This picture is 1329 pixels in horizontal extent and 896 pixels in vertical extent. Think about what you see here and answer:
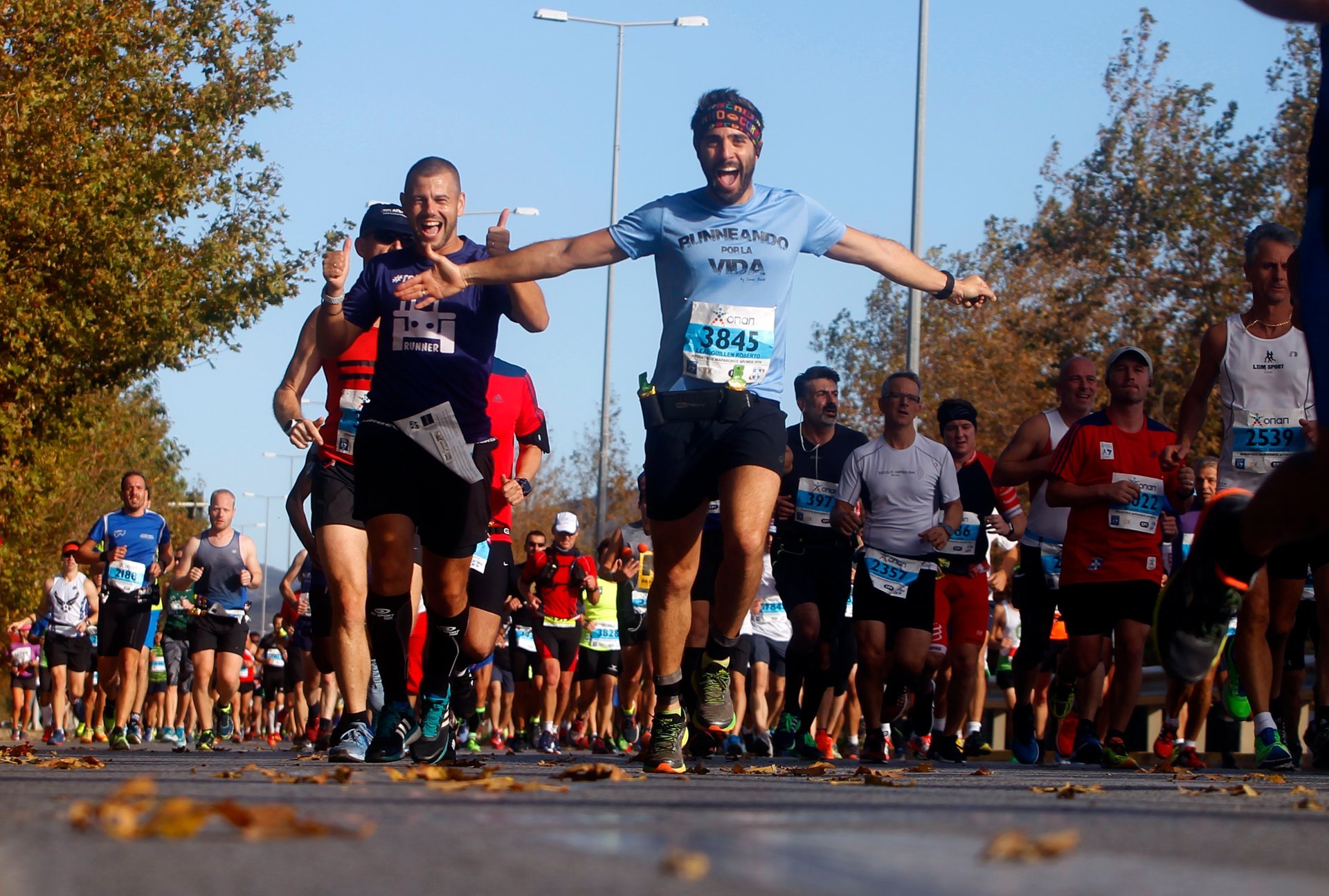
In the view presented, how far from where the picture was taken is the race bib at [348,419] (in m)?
8.73

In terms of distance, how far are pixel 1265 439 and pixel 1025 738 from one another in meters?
3.46

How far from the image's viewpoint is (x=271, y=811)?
3301 mm

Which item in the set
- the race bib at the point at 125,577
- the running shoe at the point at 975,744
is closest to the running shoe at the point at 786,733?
the running shoe at the point at 975,744

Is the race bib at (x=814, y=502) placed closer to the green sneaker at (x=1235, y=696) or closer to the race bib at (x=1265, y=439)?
the green sneaker at (x=1235, y=696)

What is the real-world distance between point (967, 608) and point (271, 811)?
9.03 metres

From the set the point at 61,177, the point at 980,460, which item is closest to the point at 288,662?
the point at 61,177

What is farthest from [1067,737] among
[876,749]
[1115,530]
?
[1115,530]

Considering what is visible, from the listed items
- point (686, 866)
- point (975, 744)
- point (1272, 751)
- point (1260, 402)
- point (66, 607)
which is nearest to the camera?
point (686, 866)

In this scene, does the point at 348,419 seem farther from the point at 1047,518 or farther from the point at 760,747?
the point at 760,747

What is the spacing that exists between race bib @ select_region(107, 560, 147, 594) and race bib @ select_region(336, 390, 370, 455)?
25.2 ft

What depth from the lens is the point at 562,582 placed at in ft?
60.4

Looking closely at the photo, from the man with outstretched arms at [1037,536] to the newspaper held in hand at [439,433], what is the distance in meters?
4.80

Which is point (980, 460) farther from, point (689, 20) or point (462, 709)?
point (689, 20)

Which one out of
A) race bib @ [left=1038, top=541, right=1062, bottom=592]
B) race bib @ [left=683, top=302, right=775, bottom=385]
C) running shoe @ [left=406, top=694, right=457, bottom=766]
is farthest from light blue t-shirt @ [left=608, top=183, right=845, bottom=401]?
race bib @ [left=1038, top=541, right=1062, bottom=592]
